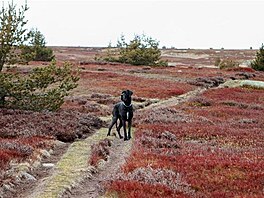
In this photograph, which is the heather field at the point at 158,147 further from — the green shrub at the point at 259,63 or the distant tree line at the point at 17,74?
the green shrub at the point at 259,63

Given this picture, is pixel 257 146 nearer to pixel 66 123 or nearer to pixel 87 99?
pixel 66 123

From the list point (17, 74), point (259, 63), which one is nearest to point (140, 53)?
point (259, 63)

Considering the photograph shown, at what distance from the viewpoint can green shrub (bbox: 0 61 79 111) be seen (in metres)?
25.5

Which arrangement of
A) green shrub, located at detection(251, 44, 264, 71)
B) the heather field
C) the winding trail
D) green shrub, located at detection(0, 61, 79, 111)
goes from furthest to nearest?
green shrub, located at detection(251, 44, 264, 71), green shrub, located at detection(0, 61, 79, 111), the heather field, the winding trail

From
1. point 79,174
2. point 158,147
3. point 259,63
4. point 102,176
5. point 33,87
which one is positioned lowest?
point 259,63

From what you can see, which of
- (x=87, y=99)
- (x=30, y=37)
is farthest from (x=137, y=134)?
(x=87, y=99)

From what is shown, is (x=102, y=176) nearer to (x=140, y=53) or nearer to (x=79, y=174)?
(x=79, y=174)

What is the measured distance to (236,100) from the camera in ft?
131

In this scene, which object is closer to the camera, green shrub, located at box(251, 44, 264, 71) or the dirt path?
the dirt path

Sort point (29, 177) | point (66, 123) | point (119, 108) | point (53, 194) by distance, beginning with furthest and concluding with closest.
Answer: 1. point (66, 123)
2. point (119, 108)
3. point (29, 177)
4. point (53, 194)

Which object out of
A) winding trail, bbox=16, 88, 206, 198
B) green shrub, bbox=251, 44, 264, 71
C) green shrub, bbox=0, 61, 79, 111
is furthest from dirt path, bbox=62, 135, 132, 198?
green shrub, bbox=251, 44, 264, 71

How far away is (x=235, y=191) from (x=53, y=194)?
15.2 feet

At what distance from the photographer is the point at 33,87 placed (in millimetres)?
26172

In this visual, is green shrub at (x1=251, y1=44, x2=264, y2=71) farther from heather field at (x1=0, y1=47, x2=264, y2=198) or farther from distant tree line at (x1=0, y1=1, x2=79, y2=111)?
distant tree line at (x1=0, y1=1, x2=79, y2=111)
